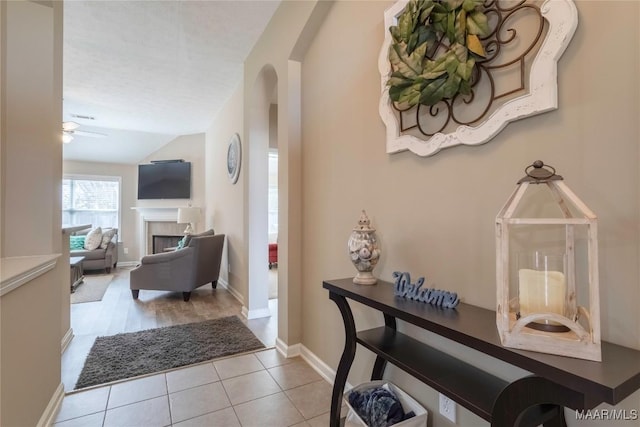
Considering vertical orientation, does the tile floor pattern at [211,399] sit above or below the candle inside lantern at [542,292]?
below

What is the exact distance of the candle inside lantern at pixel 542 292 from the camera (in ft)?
2.69

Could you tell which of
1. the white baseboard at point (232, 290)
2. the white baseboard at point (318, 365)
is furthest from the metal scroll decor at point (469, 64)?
the white baseboard at point (232, 290)

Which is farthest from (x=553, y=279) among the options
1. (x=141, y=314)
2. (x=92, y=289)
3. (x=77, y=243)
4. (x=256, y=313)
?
(x=77, y=243)

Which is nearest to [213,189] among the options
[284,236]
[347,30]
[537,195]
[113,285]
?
[113,285]

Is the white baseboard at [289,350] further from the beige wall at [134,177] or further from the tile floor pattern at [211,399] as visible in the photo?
the beige wall at [134,177]

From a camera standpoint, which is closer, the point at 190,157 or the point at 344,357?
the point at 344,357

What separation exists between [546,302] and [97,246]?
→ 23.0 feet

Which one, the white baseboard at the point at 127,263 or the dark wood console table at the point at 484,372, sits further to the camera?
the white baseboard at the point at 127,263

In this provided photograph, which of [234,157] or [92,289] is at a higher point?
[234,157]

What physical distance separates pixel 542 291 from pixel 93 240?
277 inches

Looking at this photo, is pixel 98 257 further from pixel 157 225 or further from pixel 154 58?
pixel 154 58

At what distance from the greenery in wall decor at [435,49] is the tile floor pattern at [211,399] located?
1.76m

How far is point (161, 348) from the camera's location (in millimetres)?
2580

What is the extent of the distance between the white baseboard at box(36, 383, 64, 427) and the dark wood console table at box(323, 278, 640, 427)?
1.50 m
